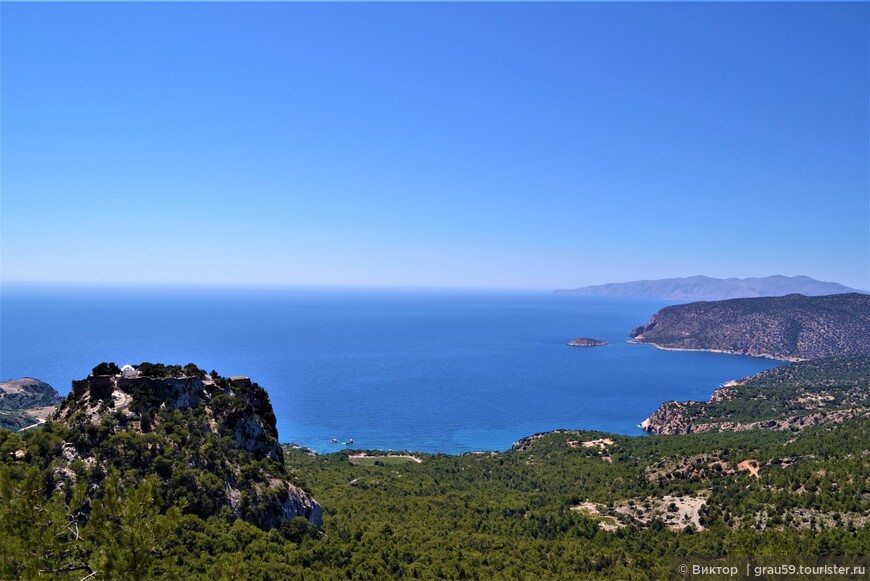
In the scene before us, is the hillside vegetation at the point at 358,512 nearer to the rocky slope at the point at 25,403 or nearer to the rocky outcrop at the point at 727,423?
the rocky outcrop at the point at 727,423

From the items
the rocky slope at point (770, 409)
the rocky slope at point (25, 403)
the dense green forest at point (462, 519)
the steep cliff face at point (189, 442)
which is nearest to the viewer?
the dense green forest at point (462, 519)

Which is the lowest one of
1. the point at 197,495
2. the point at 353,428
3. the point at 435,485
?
the point at 353,428

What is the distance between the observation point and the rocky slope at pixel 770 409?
293 feet

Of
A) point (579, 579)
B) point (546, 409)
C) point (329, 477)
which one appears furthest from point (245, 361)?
point (579, 579)

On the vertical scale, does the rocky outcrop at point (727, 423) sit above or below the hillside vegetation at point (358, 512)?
below

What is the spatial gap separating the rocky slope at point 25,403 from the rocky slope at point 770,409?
131 metres

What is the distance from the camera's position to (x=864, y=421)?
6544 cm

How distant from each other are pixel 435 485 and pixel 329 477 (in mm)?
13479

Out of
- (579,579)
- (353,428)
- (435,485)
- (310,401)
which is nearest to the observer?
(579,579)

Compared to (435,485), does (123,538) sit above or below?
above

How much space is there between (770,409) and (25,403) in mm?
162184

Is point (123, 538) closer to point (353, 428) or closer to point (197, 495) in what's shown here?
point (197, 495)

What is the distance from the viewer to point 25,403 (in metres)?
110

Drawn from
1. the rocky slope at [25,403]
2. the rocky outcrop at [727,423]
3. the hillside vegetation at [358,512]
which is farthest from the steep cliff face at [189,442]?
the rocky outcrop at [727,423]
